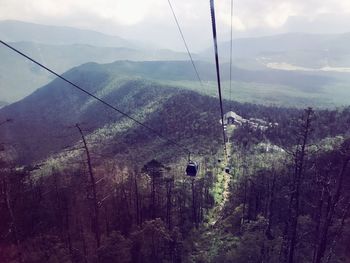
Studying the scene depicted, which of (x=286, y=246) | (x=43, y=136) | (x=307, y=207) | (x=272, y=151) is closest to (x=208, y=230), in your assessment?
(x=307, y=207)

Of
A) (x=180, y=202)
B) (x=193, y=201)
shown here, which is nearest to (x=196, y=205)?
(x=193, y=201)

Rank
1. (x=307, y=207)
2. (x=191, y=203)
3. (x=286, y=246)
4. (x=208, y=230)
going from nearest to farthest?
(x=286, y=246), (x=307, y=207), (x=208, y=230), (x=191, y=203)

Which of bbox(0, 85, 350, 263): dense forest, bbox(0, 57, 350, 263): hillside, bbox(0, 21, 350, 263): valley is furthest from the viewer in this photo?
bbox(0, 57, 350, 263): hillside

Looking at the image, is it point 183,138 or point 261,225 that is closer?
point 261,225

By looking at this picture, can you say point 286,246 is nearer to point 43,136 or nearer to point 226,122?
point 226,122

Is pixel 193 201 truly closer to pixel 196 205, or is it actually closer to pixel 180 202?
pixel 180 202

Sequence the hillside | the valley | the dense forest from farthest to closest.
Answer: the hillside, the dense forest, the valley

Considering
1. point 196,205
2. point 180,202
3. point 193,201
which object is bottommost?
point 196,205

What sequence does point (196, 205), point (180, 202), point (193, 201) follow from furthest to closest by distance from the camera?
point (196, 205) < point (193, 201) < point (180, 202)
